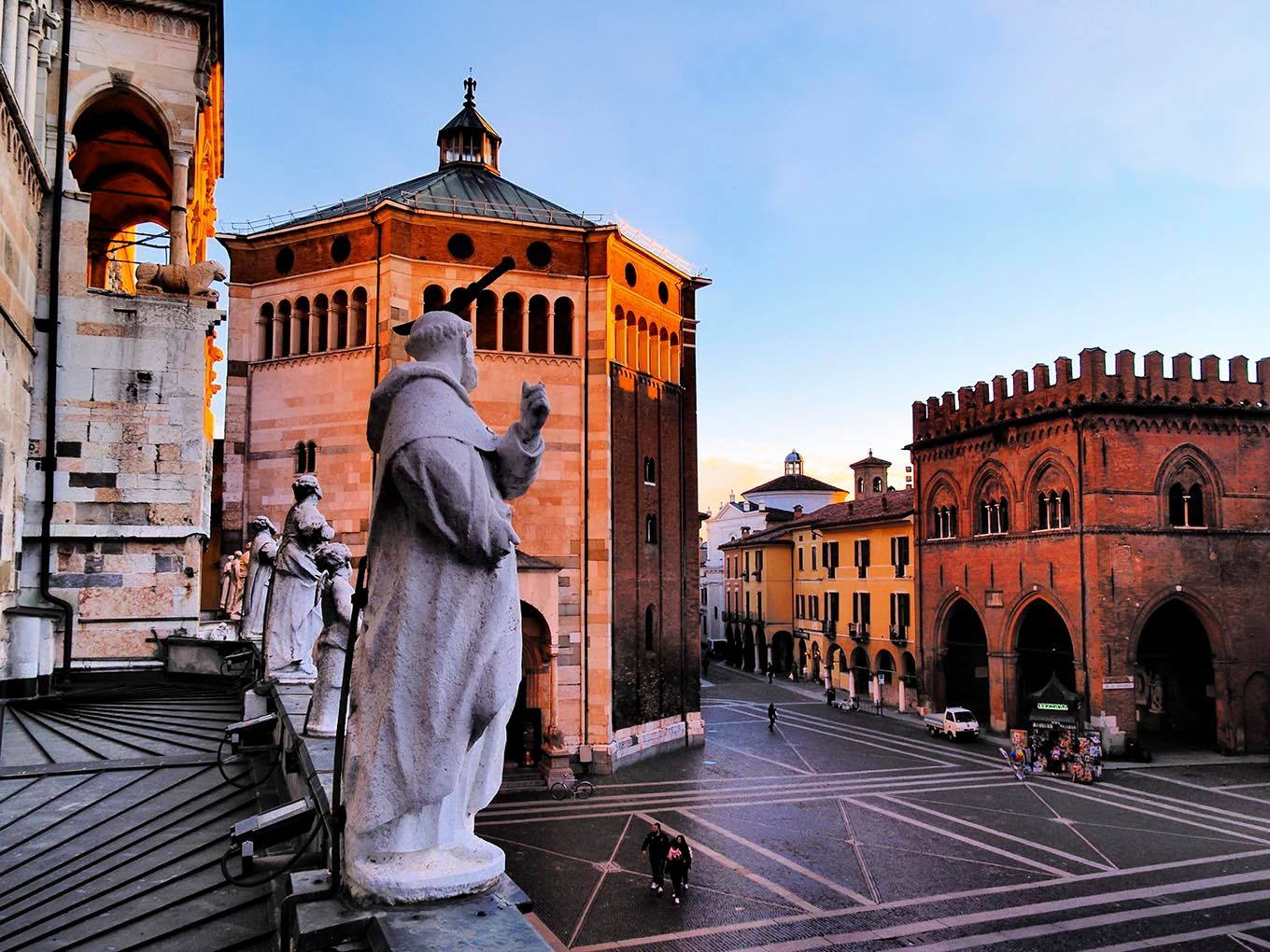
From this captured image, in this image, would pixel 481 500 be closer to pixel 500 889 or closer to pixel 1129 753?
pixel 500 889

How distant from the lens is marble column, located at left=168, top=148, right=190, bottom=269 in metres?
15.9

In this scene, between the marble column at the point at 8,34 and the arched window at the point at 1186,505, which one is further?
the arched window at the point at 1186,505

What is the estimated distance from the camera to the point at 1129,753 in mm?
28922

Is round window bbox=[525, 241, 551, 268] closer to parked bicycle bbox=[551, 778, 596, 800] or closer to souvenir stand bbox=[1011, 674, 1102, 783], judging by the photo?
parked bicycle bbox=[551, 778, 596, 800]

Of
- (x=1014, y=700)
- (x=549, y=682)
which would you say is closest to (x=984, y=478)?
(x=1014, y=700)

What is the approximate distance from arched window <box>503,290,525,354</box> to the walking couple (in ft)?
52.4

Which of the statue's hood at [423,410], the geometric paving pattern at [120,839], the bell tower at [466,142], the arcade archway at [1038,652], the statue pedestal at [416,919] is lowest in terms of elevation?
the arcade archway at [1038,652]

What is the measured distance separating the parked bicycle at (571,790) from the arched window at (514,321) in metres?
12.7

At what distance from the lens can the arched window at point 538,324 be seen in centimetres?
2845

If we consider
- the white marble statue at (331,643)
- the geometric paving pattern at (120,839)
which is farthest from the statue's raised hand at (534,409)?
the white marble statue at (331,643)

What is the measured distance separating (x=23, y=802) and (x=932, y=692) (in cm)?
3558

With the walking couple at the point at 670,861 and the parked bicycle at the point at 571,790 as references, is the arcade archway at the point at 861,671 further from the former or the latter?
the walking couple at the point at 670,861

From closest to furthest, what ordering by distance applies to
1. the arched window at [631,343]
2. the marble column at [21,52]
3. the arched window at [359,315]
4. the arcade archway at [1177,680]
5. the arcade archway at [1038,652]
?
the marble column at [21,52]
the arched window at [359,315]
the arched window at [631,343]
the arcade archway at [1177,680]
the arcade archway at [1038,652]

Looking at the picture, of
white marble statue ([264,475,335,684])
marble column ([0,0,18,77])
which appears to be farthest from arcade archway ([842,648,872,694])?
marble column ([0,0,18,77])
